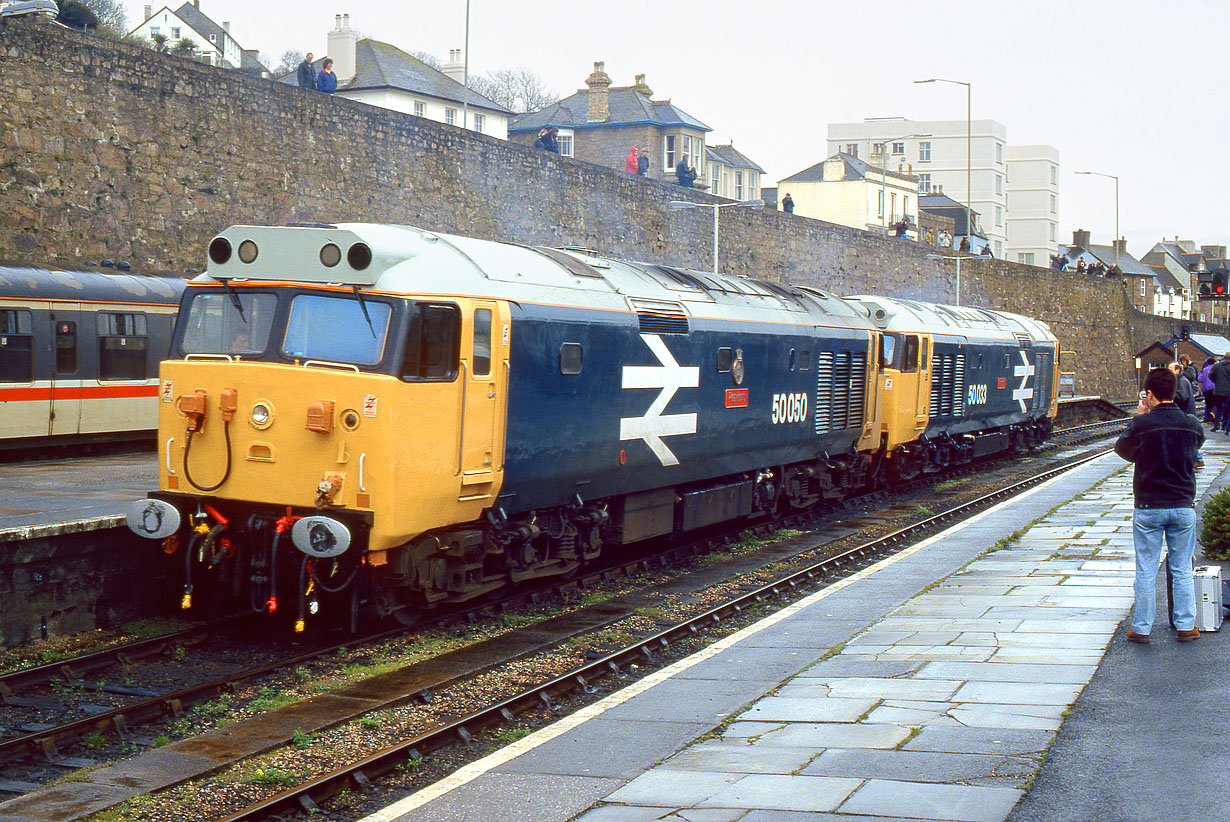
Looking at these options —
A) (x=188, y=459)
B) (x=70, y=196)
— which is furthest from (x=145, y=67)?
(x=188, y=459)

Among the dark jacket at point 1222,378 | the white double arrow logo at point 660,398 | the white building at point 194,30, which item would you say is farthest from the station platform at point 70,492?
the white building at point 194,30

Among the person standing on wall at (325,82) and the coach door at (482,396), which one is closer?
the coach door at (482,396)

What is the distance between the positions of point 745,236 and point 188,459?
34.7 meters

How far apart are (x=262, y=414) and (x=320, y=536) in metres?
1.03

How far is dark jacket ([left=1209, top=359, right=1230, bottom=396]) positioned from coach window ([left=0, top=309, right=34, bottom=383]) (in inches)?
864

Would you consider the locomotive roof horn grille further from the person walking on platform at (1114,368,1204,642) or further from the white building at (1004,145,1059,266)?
the white building at (1004,145,1059,266)

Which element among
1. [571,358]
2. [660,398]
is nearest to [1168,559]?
[571,358]

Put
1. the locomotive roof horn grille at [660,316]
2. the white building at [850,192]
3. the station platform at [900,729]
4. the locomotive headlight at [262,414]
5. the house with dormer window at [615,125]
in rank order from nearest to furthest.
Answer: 1. the station platform at [900,729]
2. the locomotive headlight at [262,414]
3. the locomotive roof horn grille at [660,316]
4. the house with dormer window at [615,125]
5. the white building at [850,192]

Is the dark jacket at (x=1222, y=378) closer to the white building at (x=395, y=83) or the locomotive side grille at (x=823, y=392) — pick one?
the locomotive side grille at (x=823, y=392)

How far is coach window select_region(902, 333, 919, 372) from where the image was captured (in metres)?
19.8

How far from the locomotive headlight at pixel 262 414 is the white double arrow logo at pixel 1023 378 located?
21.1 metres

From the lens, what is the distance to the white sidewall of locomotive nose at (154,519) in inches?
365

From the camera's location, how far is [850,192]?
240ft

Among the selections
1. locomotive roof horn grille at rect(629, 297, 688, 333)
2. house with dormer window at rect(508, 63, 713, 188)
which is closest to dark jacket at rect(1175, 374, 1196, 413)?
locomotive roof horn grille at rect(629, 297, 688, 333)
